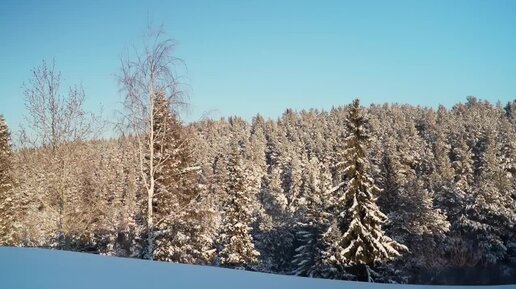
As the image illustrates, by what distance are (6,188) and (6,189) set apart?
0.08 meters

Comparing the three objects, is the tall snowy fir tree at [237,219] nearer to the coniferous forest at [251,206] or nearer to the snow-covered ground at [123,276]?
the coniferous forest at [251,206]

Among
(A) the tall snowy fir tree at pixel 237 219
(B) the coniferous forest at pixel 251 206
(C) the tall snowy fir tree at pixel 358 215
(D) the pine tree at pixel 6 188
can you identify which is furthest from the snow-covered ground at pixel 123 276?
(D) the pine tree at pixel 6 188

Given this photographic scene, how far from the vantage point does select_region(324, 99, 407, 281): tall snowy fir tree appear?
19.0 metres

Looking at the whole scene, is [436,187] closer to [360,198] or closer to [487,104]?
[360,198]

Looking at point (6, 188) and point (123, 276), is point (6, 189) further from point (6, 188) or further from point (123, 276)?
point (123, 276)

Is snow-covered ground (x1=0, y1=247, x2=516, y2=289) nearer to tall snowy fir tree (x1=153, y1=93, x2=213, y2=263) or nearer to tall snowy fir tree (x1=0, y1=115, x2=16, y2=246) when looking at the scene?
tall snowy fir tree (x1=153, y1=93, x2=213, y2=263)

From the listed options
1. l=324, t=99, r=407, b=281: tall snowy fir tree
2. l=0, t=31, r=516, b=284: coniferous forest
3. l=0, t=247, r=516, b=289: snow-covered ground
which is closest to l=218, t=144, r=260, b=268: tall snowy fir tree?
l=0, t=31, r=516, b=284: coniferous forest

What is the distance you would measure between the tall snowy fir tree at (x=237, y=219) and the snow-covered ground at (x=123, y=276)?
18.1 meters

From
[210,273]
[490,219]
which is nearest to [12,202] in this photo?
[210,273]

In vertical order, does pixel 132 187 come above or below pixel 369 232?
above

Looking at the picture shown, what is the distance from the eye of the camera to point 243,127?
136 m

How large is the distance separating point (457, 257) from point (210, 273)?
3430cm

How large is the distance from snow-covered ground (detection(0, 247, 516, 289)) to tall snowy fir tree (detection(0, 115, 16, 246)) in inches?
861

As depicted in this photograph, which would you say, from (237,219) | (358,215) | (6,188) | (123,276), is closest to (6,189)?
(6,188)
